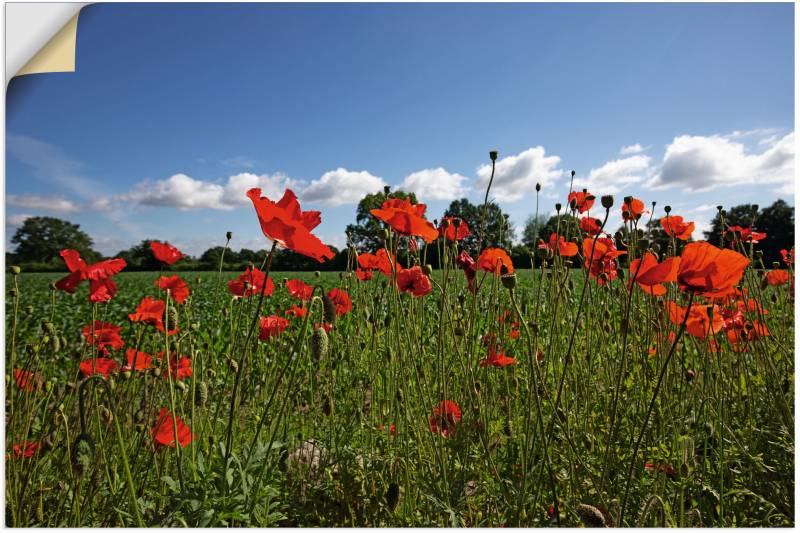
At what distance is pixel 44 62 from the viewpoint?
3.89ft

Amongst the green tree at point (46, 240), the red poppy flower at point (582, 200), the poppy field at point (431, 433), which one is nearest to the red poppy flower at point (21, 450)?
the poppy field at point (431, 433)

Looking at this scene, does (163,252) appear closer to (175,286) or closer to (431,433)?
(175,286)

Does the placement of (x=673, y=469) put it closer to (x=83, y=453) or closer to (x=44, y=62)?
(x=83, y=453)

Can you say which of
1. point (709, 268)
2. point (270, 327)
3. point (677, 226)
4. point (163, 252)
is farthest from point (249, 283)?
point (677, 226)

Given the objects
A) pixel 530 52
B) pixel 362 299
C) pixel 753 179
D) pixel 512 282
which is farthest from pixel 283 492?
pixel 753 179

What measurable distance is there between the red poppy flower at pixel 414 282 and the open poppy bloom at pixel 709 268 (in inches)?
23.3

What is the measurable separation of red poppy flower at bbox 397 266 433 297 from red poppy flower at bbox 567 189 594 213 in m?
0.60

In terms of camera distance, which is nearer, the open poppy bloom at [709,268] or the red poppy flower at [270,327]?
the open poppy bloom at [709,268]

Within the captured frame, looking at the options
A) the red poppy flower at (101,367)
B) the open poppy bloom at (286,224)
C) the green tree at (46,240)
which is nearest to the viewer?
the open poppy bloom at (286,224)

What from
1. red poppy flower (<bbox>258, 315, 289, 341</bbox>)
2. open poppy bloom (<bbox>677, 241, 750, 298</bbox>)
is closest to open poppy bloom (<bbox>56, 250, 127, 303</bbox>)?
red poppy flower (<bbox>258, 315, 289, 341</bbox>)

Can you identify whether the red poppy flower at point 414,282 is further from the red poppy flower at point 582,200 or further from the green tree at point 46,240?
the green tree at point 46,240

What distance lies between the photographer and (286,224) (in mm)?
807

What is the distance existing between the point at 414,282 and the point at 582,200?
0.67 m

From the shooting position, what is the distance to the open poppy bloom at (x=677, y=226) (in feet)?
5.12
